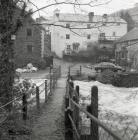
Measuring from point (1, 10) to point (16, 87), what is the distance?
2485 millimetres

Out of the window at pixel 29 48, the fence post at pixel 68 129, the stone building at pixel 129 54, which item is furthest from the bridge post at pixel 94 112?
the window at pixel 29 48

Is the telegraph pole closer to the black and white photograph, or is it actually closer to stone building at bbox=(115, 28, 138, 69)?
the black and white photograph

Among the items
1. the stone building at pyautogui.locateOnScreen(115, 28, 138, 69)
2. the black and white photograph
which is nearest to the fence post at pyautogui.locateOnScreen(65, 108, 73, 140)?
the black and white photograph

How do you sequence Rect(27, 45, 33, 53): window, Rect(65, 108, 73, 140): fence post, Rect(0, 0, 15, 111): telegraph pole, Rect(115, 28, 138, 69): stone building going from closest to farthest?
1. Rect(65, 108, 73, 140): fence post
2. Rect(0, 0, 15, 111): telegraph pole
3. Rect(115, 28, 138, 69): stone building
4. Rect(27, 45, 33, 53): window

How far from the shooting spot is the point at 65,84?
79.4 ft

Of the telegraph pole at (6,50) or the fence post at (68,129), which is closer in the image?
the fence post at (68,129)

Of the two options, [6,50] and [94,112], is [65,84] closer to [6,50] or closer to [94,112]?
[6,50]

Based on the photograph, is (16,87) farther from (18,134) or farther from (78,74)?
(78,74)

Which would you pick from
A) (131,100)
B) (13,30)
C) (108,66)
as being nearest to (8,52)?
(13,30)

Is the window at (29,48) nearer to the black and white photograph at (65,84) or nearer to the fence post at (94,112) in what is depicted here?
the black and white photograph at (65,84)

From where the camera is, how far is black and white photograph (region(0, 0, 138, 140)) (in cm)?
618

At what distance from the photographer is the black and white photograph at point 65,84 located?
6.18 m

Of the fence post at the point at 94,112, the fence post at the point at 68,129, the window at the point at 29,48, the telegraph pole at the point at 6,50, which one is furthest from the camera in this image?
the window at the point at 29,48

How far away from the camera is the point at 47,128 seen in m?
7.76
